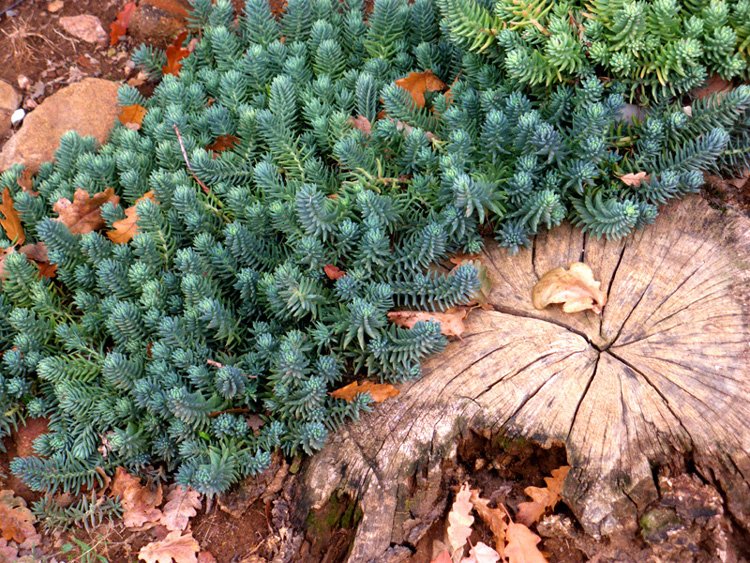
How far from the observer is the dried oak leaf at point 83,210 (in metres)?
3.29

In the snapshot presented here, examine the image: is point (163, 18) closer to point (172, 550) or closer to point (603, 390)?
point (172, 550)

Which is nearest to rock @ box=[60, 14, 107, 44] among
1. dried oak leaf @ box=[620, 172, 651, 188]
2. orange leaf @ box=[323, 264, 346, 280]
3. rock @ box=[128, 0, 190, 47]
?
rock @ box=[128, 0, 190, 47]

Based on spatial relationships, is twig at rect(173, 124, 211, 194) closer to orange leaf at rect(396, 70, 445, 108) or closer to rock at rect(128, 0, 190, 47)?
orange leaf at rect(396, 70, 445, 108)

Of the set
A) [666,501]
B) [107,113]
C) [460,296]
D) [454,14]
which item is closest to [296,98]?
[454,14]

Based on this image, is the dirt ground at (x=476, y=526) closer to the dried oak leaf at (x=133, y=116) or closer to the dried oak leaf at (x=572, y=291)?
the dried oak leaf at (x=572, y=291)

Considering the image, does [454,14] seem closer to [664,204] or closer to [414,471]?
[664,204]

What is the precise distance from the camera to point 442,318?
9.16 ft

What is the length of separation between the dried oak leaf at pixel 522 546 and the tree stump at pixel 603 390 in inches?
6.8

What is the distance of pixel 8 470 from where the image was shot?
2984 millimetres

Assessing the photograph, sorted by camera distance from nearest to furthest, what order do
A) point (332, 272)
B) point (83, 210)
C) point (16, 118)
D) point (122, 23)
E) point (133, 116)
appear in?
point (332, 272)
point (83, 210)
point (133, 116)
point (16, 118)
point (122, 23)

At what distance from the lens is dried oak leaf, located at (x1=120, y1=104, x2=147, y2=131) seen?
Result: 12.3 feet

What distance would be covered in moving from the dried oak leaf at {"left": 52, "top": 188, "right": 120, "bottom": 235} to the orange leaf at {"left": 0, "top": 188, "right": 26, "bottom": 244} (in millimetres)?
205

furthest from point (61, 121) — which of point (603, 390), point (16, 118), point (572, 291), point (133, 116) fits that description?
point (603, 390)

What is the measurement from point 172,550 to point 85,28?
11.3 ft
